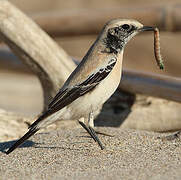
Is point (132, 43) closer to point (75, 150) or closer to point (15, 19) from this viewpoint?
point (15, 19)

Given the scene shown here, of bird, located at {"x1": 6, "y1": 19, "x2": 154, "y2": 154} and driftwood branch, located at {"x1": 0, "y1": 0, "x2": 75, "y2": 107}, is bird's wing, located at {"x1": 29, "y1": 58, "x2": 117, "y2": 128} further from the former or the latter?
driftwood branch, located at {"x1": 0, "y1": 0, "x2": 75, "y2": 107}

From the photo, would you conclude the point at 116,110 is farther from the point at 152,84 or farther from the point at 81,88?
the point at 81,88

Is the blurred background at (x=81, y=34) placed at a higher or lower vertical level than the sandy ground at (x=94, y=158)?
lower

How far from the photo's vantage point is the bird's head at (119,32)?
6.37 meters

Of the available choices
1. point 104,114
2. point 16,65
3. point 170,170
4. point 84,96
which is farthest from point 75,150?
point 16,65

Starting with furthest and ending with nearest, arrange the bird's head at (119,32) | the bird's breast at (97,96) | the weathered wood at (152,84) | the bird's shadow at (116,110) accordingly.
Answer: the bird's shadow at (116,110) < the weathered wood at (152,84) < the bird's head at (119,32) < the bird's breast at (97,96)

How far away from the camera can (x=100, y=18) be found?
36.2 ft

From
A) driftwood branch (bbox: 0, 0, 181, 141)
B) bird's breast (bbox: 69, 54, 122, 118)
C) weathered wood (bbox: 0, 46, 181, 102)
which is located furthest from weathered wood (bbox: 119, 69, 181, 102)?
bird's breast (bbox: 69, 54, 122, 118)

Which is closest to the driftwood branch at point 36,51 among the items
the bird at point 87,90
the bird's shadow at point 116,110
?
the bird's shadow at point 116,110

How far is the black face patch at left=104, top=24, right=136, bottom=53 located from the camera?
20.9 ft

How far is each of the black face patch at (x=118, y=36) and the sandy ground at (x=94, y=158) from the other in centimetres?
106

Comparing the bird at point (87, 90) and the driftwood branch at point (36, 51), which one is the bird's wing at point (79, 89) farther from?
the driftwood branch at point (36, 51)

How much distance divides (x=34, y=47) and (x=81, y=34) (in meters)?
3.28

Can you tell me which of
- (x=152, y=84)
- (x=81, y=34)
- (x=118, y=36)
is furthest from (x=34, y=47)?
(x=81, y=34)
